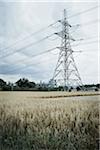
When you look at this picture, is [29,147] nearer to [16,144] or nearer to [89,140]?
[16,144]

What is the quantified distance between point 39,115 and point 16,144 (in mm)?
786

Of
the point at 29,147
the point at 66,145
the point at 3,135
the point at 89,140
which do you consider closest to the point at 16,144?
the point at 29,147

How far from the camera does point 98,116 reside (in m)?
5.11

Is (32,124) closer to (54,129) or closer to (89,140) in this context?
(54,129)

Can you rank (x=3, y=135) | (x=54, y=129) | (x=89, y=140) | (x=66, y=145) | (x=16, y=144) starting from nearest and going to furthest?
1. (x=89, y=140)
2. (x=66, y=145)
3. (x=54, y=129)
4. (x=16, y=144)
5. (x=3, y=135)

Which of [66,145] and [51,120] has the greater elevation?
[51,120]

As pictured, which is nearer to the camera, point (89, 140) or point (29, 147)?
point (89, 140)

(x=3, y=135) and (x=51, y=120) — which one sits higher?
(x=51, y=120)

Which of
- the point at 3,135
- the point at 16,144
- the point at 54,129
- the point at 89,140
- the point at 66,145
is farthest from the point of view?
the point at 3,135

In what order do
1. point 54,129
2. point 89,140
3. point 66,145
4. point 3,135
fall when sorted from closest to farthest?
point 89,140, point 66,145, point 54,129, point 3,135

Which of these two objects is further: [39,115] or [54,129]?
[39,115]

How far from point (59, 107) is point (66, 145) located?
143 centimetres


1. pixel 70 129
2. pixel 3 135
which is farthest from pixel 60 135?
pixel 3 135

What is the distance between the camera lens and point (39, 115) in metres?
6.62
